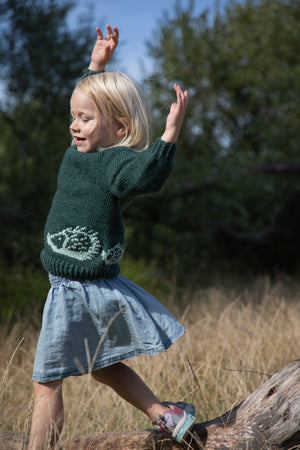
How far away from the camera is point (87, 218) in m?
1.76

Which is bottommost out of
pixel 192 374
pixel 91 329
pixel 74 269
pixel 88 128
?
pixel 192 374

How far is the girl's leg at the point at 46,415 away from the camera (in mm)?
1684

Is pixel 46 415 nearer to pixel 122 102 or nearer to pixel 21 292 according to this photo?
pixel 122 102

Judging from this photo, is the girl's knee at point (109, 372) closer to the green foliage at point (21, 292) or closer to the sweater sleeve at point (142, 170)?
the sweater sleeve at point (142, 170)

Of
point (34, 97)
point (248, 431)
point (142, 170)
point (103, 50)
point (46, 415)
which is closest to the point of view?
point (142, 170)

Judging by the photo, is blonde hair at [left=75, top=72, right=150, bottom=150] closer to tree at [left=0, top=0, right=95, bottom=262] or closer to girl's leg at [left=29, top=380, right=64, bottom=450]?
girl's leg at [left=29, top=380, right=64, bottom=450]

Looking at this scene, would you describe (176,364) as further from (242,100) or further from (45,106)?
(242,100)

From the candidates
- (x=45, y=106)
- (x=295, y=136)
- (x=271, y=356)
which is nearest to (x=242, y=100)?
(x=295, y=136)

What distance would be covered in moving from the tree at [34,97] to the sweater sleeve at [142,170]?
3.53 meters

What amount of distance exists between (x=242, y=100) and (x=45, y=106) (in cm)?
623

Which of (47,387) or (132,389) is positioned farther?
(132,389)

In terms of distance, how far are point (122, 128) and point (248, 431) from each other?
125 centimetres

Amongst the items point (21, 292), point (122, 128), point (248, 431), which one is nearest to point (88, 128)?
point (122, 128)

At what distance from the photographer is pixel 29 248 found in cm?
528
